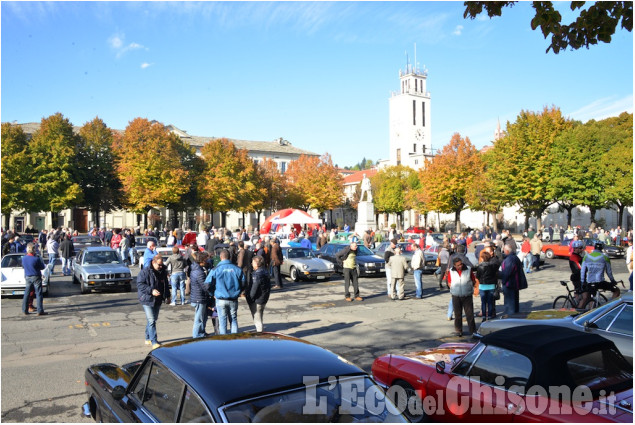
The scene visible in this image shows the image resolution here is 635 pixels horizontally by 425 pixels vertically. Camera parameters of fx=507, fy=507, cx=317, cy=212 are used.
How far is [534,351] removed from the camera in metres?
4.55

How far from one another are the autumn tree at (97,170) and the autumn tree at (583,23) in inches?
2072

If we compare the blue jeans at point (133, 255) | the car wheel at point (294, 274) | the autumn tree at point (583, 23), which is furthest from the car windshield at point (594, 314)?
the blue jeans at point (133, 255)

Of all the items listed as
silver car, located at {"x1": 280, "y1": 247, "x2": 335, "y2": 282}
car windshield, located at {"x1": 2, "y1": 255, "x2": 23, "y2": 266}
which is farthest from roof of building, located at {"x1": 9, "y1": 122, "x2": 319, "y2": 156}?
car windshield, located at {"x1": 2, "y1": 255, "x2": 23, "y2": 266}

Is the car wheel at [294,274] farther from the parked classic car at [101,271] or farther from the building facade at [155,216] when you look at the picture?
the building facade at [155,216]

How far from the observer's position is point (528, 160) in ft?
157

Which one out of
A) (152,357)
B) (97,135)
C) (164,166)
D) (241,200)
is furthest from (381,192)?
(152,357)

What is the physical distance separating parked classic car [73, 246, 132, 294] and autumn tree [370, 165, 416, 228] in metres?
58.7

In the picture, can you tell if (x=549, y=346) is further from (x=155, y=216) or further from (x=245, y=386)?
(x=155, y=216)

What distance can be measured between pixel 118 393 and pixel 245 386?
5.50 feet

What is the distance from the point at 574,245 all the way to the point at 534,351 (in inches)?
358

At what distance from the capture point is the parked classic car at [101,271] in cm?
1611

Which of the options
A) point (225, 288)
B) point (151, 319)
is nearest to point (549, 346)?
point (225, 288)

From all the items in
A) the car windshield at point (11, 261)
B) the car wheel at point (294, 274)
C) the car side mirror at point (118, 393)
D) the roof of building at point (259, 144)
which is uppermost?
the roof of building at point (259, 144)

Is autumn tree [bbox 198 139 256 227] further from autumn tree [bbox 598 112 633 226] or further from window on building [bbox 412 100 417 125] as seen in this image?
window on building [bbox 412 100 417 125]
